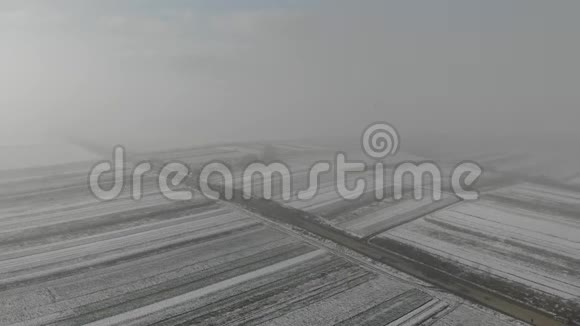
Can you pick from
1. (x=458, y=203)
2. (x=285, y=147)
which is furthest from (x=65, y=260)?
(x=285, y=147)

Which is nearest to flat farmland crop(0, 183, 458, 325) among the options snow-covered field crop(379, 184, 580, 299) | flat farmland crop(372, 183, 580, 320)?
flat farmland crop(372, 183, 580, 320)

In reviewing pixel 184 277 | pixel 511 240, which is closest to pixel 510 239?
pixel 511 240

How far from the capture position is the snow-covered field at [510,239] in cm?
1634

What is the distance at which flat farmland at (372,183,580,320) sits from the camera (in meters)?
16.0

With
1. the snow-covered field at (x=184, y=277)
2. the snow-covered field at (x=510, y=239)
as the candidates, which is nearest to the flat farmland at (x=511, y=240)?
the snow-covered field at (x=510, y=239)

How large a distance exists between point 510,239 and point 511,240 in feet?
0.47

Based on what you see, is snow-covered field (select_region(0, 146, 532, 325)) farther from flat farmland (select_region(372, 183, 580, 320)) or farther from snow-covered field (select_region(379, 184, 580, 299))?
snow-covered field (select_region(379, 184, 580, 299))

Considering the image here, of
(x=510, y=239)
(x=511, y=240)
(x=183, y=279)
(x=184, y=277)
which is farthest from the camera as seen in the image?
(x=510, y=239)

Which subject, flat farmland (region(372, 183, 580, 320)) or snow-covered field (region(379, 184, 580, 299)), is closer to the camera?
flat farmland (region(372, 183, 580, 320))

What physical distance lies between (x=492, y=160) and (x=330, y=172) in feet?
56.1

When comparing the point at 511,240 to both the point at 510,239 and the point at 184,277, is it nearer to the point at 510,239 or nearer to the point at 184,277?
the point at 510,239

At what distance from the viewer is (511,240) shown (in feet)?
65.2

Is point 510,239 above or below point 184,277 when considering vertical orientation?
below

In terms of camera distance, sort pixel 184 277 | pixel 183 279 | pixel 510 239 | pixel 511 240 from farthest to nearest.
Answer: pixel 510 239 < pixel 511 240 < pixel 184 277 < pixel 183 279
